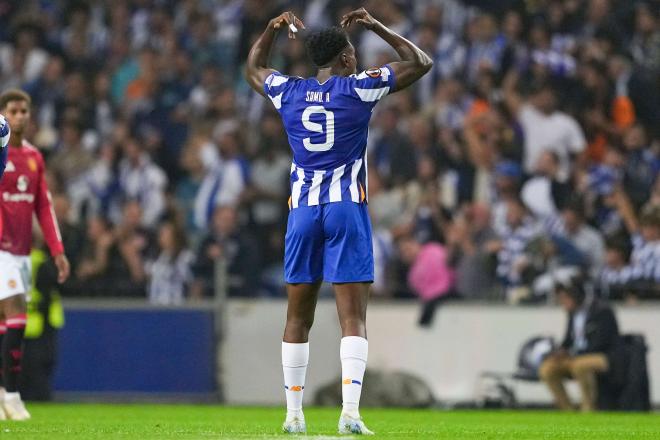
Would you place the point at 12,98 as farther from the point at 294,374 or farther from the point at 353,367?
the point at 353,367

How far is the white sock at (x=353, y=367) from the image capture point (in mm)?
8859

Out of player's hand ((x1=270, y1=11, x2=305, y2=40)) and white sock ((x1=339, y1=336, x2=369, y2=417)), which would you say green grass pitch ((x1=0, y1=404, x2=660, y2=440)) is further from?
player's hand ((x1=270, y1=11, x2=305, y2=40))

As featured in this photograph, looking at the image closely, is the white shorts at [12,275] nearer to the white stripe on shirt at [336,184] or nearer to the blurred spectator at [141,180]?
the white stripe on shirt at [336,184]

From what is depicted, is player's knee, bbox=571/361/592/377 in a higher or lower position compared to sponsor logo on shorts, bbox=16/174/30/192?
lower

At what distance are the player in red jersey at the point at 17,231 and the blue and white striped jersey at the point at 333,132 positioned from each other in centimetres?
325

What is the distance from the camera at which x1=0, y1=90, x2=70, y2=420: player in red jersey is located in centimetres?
1159

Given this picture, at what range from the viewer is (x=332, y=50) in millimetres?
9086

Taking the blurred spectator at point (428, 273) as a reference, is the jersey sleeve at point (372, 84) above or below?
above

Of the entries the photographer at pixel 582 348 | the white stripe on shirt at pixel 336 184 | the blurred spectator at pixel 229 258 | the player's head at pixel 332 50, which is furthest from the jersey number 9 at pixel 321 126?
the blurred spectator at pixel 229 258

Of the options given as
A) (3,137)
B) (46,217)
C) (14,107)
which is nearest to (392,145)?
(46,217)

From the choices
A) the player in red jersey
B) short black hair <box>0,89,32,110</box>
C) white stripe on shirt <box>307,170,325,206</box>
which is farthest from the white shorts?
white stripe on shirt <box>307,170,325,206</box>

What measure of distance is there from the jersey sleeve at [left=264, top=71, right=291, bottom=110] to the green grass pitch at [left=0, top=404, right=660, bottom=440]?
2038 mm

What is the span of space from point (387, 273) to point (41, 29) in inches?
326

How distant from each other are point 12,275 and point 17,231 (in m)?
0.36
